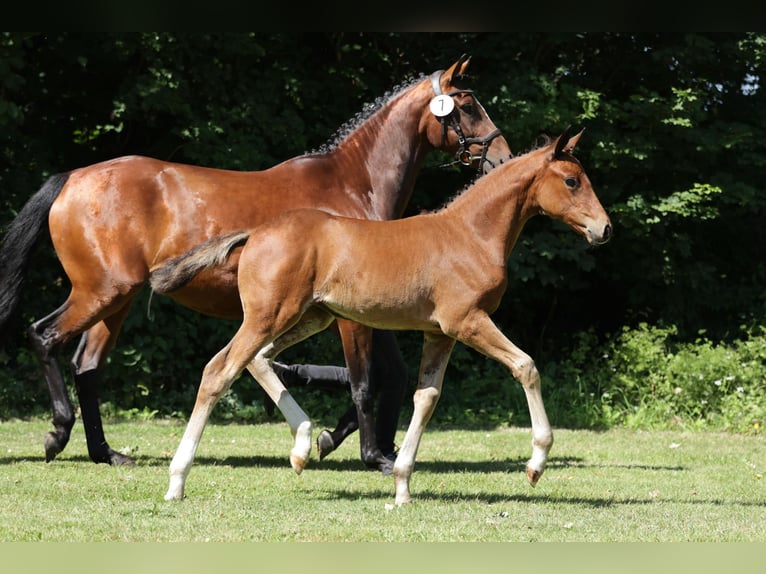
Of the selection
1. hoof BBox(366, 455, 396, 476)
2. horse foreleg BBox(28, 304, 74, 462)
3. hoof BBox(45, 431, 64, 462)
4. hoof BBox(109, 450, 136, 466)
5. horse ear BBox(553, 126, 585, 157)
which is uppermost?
horse ear BBox(553, 126, 585, 157)

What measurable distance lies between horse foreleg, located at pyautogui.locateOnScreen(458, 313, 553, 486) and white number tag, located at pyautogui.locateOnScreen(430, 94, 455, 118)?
2.46 meters

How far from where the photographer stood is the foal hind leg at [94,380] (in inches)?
310

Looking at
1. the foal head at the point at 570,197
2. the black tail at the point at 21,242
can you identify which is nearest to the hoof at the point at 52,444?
the black tail at the point at 21,242

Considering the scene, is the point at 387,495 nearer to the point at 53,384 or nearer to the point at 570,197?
the point at 570,197

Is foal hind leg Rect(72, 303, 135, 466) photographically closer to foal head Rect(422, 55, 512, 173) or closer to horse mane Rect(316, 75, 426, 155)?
horse mane Rect(316, 75, 426, 155)

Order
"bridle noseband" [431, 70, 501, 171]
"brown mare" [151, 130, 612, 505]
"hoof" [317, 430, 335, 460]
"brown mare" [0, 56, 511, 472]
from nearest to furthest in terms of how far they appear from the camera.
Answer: "brown mare" [151, 130, 612, 505] < "hoof" [317, 430, 335, 460] < "brown mare" [0, 56, 511, 472] < "bridle noseband" [431, 70, 501, 171]

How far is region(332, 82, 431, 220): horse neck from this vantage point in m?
7.83

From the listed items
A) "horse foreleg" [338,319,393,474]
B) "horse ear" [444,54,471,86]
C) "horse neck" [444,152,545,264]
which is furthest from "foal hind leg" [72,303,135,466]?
"horse neck" [444,152,545,264]

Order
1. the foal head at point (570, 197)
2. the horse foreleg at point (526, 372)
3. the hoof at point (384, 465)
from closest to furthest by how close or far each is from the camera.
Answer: the horse foreleg at point (526, 372)
the foal head at point (570, 197)
the hoof at point (384, 465)

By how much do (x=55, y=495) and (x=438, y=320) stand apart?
2.54 metres

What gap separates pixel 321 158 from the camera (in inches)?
310

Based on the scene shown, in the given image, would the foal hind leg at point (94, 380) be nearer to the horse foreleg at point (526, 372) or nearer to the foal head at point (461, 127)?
the foal head at point (461, 127)

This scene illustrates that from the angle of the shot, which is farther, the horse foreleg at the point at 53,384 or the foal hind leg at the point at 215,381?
the horse foreleg at the point at 53,384

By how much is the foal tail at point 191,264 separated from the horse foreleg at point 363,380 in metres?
1.44
